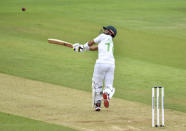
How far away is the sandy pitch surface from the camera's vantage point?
39.5ft

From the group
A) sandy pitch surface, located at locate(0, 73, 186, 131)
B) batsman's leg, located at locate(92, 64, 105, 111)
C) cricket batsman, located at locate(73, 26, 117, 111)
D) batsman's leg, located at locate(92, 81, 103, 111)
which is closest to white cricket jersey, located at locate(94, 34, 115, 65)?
cricket batsman, located at locate(73, 26, 117, 111)

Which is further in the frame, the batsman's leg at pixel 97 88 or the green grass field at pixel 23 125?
the batsman's leg at pixel 97 88

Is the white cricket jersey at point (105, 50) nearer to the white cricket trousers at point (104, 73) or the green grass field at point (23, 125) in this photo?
the white cricket trousers at point (104, 73)

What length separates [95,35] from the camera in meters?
26.3

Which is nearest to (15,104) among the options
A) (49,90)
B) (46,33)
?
(49,90)

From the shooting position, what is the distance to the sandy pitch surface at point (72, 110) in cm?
1204

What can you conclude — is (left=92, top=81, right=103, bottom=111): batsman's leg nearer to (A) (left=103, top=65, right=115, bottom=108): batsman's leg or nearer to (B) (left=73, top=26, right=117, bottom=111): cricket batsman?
(B) (left=73, top=26, right=117, bottom=111): cricket batsman

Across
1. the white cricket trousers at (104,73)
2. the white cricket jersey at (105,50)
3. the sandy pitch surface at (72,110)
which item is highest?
the white cricket jersey at (105,50)

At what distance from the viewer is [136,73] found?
18.8 meters

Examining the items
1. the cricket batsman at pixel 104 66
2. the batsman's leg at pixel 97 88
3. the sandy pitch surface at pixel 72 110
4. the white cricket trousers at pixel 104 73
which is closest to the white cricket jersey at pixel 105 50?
the cricket batsman at pixel 104 66

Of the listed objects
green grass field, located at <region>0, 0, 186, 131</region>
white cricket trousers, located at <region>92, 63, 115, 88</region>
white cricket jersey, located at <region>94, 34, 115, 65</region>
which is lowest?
white cricket trousers, located at <region>92, 63, 115, 88</region>

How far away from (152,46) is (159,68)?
4.43 m

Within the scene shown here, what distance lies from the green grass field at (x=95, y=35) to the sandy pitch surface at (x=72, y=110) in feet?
2.84

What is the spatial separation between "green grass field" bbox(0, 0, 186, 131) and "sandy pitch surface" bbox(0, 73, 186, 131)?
2.84 feet
